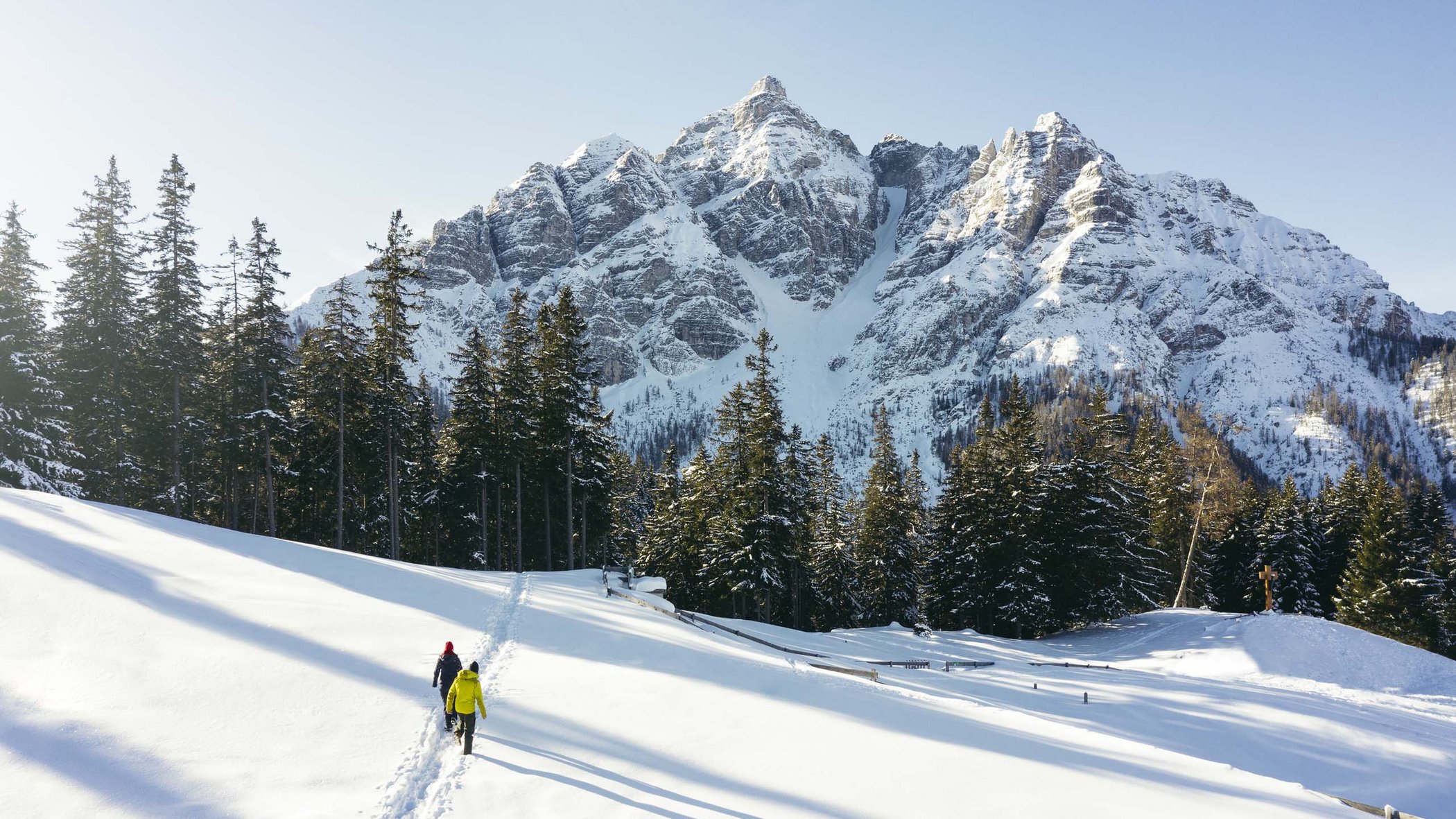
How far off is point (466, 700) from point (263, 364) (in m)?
29.7

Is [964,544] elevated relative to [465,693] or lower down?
lower down

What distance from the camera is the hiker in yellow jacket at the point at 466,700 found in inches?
389

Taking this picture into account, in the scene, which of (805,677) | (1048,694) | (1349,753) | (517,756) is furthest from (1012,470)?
(517,756)

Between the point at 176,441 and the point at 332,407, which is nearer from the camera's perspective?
the point at 176,441

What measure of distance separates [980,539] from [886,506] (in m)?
6.85

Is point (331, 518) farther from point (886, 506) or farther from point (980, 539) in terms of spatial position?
point (980, 539)

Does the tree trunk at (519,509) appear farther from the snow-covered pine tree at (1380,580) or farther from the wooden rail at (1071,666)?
the snow-covered pine tree at (1380,580)

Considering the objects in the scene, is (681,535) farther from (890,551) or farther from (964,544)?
(964,544)

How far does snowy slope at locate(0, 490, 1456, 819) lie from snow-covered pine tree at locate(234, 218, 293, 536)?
35.1ft

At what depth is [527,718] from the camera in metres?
11.4

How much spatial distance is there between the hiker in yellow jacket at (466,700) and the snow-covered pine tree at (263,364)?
87.7 feet

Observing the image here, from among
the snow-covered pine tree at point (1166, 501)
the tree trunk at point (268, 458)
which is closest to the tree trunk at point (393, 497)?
the tree trunk at point (268, 458)

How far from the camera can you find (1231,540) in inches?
2053

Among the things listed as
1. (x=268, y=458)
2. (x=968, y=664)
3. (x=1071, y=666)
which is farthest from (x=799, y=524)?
(x=268, y=458)
